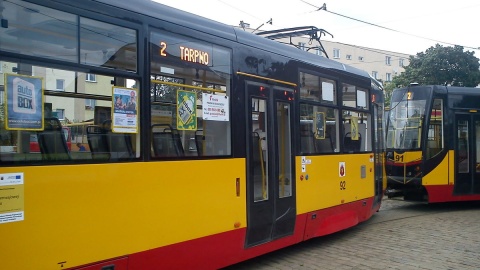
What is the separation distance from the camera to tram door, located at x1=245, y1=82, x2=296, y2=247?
558 cm

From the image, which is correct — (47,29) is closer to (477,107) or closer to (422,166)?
(422,166)

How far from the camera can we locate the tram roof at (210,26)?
168 inches

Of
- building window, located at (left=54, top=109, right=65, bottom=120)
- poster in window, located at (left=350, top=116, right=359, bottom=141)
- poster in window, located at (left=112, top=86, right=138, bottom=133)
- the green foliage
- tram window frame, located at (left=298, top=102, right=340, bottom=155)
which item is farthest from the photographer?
the green foliage

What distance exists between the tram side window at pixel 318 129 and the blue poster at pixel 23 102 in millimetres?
4092

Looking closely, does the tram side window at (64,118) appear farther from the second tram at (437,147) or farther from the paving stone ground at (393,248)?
the second tram at (437,147)

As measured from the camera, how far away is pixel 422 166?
11.1m

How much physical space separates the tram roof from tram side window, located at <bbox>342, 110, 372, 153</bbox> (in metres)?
1.12

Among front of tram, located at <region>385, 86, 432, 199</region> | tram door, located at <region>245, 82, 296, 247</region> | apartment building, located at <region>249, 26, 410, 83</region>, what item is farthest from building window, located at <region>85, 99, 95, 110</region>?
apartment building, located at <region>249, 26, 410, 83</region>

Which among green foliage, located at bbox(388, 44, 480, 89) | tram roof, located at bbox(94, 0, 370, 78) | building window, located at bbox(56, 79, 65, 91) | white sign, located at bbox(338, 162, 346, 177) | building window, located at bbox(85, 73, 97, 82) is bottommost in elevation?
white sign, located at bbox(338, 162, 346, 177)

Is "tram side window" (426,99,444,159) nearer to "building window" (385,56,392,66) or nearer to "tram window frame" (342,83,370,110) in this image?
"tram window frame" (342,83,370,110)

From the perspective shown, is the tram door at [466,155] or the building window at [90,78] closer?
the building window at [90,78]

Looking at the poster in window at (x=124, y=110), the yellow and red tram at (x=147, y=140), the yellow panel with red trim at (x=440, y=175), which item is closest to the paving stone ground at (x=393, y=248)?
the yellow and red tram at (x=147, y=140)

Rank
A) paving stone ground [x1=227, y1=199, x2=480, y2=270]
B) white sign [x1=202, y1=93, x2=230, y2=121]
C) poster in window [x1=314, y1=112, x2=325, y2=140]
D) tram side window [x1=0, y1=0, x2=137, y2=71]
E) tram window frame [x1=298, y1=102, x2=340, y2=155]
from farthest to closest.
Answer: poster in window [x1=314, y1=112, x2=325, y2=140] < tram window frame [x1=298, y1=102, x2=340, y2=155] < paving stone ground [x1=227, y1=199, x2=480, y2=270] < white sign [x1=202, y1=93, x2=230, y2=121] < tram side window [x1=0, y1=0, x2=137, y2=71]

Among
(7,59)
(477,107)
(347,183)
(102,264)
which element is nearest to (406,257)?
(347,183)
